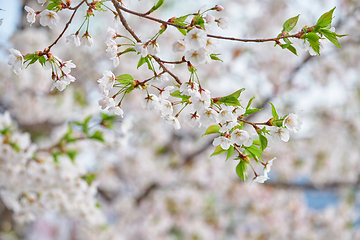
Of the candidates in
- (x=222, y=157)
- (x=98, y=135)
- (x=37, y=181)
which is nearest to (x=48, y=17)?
(x=98, y=135)

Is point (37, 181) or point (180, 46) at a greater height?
point (180, 46)

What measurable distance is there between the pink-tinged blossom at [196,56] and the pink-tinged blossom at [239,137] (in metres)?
0.14

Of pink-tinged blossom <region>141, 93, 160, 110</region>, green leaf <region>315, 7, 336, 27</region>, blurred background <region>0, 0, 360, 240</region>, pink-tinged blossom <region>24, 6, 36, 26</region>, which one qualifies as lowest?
pink-tinged blossom <region>24, 6, 36, 26</region>

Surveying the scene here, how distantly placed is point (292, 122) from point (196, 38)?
0.75 ft

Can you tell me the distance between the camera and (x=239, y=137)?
1.90 ft

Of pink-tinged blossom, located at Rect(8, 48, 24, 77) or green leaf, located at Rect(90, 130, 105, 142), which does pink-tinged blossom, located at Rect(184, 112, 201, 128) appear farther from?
green leaf, located at Rect(90, 130, 105, 142)

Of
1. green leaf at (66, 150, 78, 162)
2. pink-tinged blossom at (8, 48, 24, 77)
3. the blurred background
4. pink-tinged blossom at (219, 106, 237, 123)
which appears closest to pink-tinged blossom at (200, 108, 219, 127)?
pink-tinged blossom at (219, 106, 237, 123)

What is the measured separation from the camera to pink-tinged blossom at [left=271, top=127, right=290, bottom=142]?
58 centimetres

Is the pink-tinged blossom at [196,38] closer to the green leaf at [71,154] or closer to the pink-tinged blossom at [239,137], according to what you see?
the pink-tinged blossom at [239,137]

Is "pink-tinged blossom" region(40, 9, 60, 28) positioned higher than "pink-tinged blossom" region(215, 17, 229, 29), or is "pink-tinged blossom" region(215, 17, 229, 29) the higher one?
"pink-tinged blossom" region(215, 17, 229, 29)

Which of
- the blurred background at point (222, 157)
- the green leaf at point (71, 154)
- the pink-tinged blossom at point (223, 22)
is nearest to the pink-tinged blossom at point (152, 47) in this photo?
the pink-tinged blossom at point (223, 22)

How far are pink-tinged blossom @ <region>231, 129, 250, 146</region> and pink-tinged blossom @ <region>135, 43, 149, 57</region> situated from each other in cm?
21

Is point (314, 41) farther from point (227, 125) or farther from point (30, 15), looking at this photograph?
point (30, 15)

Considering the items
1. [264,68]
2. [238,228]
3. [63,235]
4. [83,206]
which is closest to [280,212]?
[238,228]
